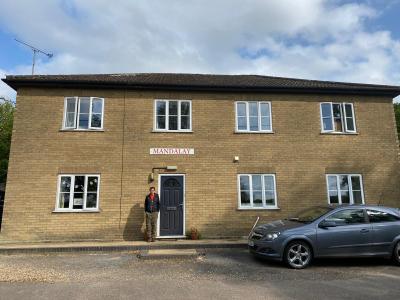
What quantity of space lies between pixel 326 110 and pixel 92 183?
30.6 feet

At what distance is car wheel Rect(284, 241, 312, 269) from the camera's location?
8227 millimetres

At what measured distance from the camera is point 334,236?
838 cm

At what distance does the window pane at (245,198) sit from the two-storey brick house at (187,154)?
0.05m

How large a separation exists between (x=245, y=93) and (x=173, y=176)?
4.27 meters

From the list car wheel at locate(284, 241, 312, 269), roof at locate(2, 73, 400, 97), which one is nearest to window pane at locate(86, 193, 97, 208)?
roof at locate(2, 73, 400, 97)

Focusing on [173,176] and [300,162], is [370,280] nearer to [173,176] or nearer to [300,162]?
[300,162]

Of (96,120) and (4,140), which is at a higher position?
(4,140)

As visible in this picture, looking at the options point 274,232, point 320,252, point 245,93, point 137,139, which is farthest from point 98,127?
point 320,252

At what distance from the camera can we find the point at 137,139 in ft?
41.4

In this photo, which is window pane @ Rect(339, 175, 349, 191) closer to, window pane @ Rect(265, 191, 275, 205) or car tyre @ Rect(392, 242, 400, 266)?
window pane @ Rect(265, 191, 275, 205)

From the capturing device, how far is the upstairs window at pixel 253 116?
43.3 feet

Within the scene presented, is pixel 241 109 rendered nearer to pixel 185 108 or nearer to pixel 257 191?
pixel 185 108

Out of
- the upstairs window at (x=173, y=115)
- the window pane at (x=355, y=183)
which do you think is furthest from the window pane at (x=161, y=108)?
the window pane at (x=355, y=183)

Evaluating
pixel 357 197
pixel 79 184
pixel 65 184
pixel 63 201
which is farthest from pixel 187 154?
pixel 357 197
